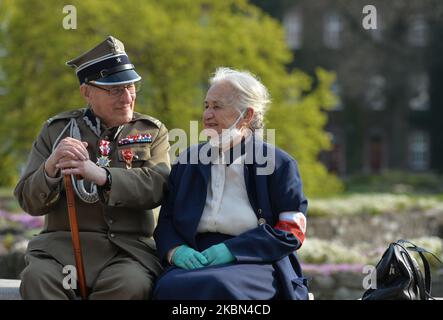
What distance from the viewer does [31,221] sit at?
1120cm

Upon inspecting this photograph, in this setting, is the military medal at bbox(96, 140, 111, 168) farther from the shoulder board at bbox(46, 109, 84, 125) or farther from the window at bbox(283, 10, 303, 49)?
the window at bbox(283, 10, 303, 49)

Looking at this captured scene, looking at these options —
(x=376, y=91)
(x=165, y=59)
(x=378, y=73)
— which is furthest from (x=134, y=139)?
(x=376, y=91)

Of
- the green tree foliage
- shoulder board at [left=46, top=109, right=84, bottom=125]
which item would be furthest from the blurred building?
shoulder board at [left=46, top=109, right=84, bottom=125]

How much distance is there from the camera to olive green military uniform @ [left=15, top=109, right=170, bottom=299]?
3.68 metres

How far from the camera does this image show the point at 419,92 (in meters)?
34.6

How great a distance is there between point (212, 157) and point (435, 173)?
32.0m

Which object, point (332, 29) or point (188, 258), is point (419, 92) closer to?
point (332, 29)

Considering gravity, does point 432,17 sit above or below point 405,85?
above

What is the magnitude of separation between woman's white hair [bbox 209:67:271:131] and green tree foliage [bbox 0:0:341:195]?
8.58 meters

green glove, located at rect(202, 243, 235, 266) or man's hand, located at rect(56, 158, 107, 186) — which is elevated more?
man's hand, located at rect(56, 158, 107, 186)

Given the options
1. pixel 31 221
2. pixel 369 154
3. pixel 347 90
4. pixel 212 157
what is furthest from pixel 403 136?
pixel 212 157
